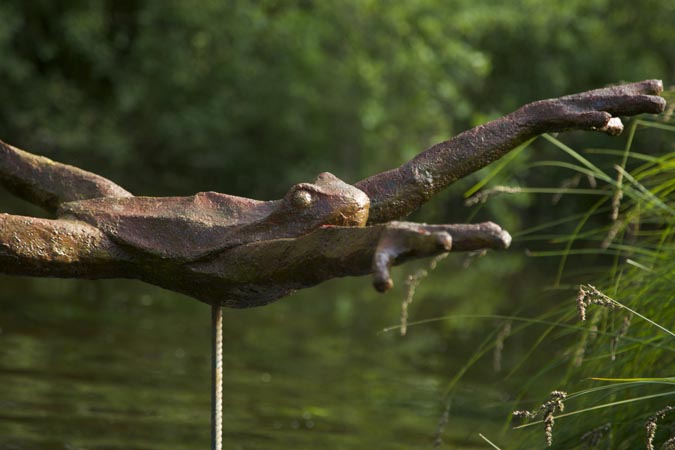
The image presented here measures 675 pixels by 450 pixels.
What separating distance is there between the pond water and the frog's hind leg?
1.38 meters

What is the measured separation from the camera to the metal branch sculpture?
196 centimetres

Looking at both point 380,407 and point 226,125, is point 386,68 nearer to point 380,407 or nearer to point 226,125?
point 226,125

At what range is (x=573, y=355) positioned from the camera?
10.3 feet

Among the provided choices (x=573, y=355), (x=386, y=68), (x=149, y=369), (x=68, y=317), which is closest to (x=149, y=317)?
(x=68, y=317)

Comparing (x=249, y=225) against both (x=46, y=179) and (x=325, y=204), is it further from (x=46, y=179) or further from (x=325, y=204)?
(x=46, y=179)

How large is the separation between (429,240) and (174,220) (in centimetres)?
68

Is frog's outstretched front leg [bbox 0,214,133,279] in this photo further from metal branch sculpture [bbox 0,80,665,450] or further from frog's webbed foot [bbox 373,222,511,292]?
frog's webbed foot [bbox 373,222,511,292]

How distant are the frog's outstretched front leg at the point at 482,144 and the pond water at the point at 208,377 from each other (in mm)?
1593

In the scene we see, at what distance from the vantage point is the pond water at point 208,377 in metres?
4.01

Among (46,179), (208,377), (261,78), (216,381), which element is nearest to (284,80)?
(261,78)

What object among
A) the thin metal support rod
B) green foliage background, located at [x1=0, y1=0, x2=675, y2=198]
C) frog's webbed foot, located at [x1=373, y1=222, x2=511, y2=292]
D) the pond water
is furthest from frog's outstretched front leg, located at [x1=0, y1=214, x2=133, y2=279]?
green foliage background, located at [x1=0, y1=0, x2=675, y2=198]

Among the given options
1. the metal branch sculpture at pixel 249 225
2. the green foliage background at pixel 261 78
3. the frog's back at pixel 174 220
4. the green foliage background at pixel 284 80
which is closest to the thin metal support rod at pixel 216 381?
the metal branch sculpture at pixel 249 225

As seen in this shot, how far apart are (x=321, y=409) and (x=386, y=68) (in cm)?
1210

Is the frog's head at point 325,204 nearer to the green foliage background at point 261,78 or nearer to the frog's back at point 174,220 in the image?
the frog's back at point 174,220
